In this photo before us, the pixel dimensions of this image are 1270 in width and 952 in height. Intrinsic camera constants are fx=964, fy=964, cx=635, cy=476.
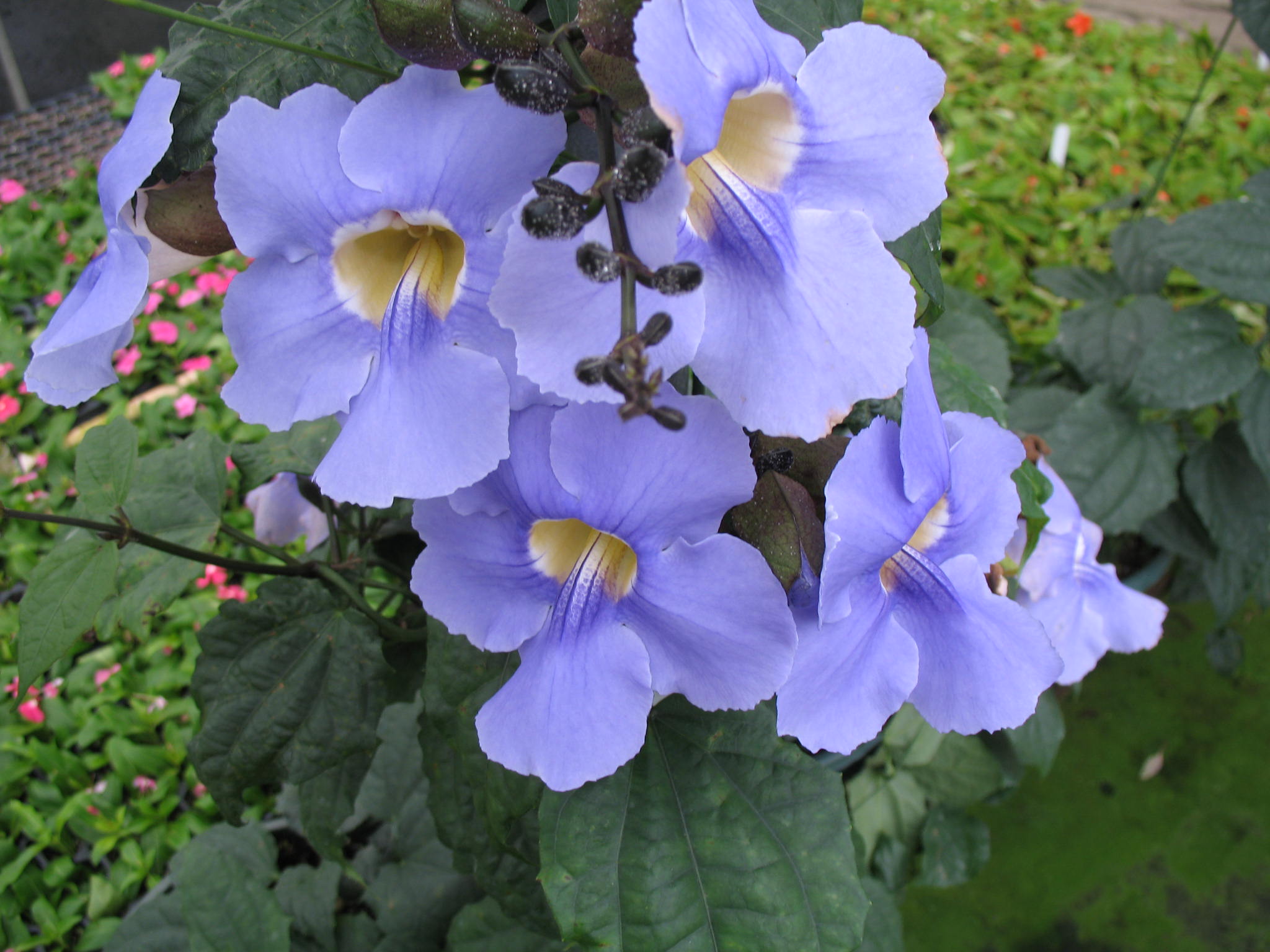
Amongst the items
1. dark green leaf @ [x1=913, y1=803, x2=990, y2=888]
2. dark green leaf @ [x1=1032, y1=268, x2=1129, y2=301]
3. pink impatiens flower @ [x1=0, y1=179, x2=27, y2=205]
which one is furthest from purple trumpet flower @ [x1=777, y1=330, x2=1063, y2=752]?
pink impatiens flower @ [x1=0, y1=179, x2=27, y2=205]

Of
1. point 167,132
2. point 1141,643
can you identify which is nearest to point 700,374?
point 167,132

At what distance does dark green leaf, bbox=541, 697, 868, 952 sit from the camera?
2.13 ft

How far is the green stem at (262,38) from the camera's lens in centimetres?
54

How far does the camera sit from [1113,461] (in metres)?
1.65

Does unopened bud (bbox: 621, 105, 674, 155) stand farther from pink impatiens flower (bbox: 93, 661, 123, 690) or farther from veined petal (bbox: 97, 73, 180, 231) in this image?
pink impatiens flower (bbox: 93, 661, 123, 690)

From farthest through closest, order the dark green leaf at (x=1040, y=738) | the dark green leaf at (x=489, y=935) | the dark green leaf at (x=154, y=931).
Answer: the dark green leaf at (x=1040, y=738), the dark green leaf at (x=154, y=931), the dark green leaf at (x=489, y=935)

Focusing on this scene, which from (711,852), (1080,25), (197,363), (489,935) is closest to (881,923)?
(489,935)

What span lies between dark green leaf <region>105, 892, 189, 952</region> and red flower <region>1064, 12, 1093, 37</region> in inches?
147

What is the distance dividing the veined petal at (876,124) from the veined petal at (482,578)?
0.84 feet

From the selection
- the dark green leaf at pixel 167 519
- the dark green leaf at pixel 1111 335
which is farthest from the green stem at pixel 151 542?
the dark green leaf at pixel 1111 335

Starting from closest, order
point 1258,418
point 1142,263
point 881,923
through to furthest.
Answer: point 881,923 < point 1258,418 < point 1142,263

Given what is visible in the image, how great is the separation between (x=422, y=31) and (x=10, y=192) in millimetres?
2783

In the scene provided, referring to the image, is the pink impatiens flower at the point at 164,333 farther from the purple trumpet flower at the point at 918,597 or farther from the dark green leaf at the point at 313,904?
the purple trumpet flower at the point at 918,597

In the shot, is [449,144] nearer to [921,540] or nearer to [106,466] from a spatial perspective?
[921,540]
